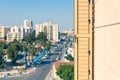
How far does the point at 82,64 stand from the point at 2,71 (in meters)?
44.1

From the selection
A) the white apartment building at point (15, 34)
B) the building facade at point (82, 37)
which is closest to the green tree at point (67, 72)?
the building facade at point (82, 37)

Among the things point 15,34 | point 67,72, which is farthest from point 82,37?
point 15,34

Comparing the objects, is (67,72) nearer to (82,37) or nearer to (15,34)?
(82,37)
